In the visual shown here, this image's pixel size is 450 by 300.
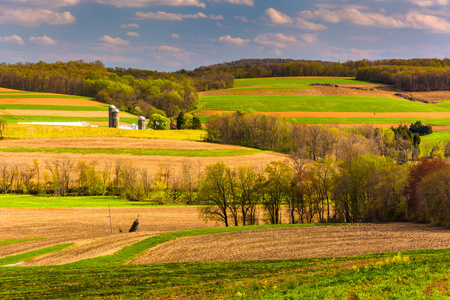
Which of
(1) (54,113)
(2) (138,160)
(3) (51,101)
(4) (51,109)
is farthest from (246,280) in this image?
(3) (51,101)

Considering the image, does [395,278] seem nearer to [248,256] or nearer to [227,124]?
[248,256]

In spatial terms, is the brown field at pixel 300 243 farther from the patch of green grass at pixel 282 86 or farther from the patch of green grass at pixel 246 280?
the patch of green grass at pixel 282 86

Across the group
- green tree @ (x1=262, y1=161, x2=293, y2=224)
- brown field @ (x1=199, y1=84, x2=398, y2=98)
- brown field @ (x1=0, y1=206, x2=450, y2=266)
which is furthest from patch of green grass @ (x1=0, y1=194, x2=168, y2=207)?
brown field @ (x1=199, y1=84, x2=398, y2=98)

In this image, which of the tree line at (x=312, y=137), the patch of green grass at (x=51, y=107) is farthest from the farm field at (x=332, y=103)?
the patch of green grass at (x=51, y=107)

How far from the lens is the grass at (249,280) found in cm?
1394

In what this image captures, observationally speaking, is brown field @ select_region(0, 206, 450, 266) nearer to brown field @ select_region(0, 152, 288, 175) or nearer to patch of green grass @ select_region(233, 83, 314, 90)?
brown field @ select_region(0, 152, 288, 175)

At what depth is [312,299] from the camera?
13109 millimetres

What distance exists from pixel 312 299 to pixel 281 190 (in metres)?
33.4

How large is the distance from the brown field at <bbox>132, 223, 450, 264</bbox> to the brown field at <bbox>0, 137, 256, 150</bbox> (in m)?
52.1

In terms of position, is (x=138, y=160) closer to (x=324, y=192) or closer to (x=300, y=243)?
(x=324, y=192)

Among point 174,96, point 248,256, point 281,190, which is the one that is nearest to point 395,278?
point 248,256

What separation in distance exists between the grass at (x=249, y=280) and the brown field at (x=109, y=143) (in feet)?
196

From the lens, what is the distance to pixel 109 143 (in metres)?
83.6

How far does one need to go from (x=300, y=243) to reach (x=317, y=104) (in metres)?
107
